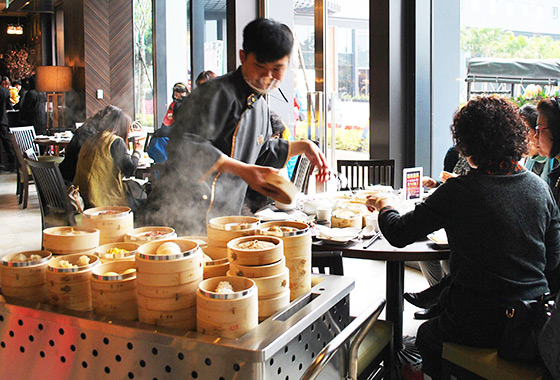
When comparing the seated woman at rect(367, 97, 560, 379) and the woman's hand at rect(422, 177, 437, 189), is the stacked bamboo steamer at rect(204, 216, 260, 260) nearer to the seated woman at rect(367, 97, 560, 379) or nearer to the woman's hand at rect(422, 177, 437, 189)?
the seated woman at rect(367, 97, 560, 379)

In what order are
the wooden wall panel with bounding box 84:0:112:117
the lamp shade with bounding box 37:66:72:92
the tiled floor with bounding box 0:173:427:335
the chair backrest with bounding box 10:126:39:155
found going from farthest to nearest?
the wooden wall panel with bounding box 84:0:112:117, the lamp shade with bounding box 37:66:72:92, the chair backrest with bounding box 10:126:39:155, the tiled floor with bounding box 0:173:427:335

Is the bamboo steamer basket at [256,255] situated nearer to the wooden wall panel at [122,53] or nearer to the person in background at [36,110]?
Result: the wooden wall panel at [122,53]

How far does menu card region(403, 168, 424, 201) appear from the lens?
9.74 feet

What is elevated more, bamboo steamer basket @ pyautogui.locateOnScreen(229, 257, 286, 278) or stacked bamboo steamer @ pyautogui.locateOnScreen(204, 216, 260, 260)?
stacked bamboo steamer @ pyautogui.locateOnScreen(204, 216, 260, 260)

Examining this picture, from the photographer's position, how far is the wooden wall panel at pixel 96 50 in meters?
10.5

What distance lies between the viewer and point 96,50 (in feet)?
34.7

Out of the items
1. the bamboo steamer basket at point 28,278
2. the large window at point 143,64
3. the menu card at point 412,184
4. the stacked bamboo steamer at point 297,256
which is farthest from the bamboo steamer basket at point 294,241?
the large window at point 143,64

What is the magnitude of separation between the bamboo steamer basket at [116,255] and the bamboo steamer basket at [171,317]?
195 millimetres

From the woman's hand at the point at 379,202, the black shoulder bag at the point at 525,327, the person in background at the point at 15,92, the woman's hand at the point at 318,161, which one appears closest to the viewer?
the black shoulder bag at the point at 525,327

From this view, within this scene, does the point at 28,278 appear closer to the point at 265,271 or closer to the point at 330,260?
the point at 265,271

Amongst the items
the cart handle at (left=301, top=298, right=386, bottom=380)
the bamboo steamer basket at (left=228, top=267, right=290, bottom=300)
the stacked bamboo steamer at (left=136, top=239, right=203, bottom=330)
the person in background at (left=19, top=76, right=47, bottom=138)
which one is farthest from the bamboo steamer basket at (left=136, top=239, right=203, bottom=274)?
the person in background at (left=19, top=76, right=47, bottom=138)

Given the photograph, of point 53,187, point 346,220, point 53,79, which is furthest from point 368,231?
point 53,79

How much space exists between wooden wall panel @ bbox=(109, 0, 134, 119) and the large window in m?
0.10

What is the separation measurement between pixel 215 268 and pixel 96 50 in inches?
396
